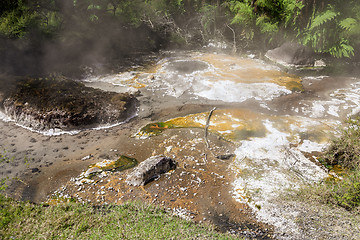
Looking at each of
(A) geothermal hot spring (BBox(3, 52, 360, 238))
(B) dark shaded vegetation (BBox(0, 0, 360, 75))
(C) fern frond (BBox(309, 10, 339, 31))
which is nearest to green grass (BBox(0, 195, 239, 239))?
(A) geothermal hot spring (BBox(3, 52, 360, 238))

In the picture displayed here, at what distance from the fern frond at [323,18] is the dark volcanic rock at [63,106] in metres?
9.98

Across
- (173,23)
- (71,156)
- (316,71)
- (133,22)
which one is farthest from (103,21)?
(316,71)

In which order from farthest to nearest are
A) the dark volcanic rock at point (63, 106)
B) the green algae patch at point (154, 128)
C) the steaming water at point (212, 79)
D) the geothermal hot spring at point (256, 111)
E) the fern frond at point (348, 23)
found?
the fern frond at point (348, 23)
the steaming water at point (212, 79)
the dark volcanic rock at point (63, 106)
the green algae patch at point (154, 128)
the geothermal hot spring at point (256, 111)

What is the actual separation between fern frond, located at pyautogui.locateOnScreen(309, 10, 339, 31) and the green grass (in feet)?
39.1

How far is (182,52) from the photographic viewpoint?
15742mm

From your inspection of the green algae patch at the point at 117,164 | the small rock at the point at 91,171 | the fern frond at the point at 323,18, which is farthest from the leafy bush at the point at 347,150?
the fern frond at the point at 323,18

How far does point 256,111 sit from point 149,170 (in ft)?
16.4

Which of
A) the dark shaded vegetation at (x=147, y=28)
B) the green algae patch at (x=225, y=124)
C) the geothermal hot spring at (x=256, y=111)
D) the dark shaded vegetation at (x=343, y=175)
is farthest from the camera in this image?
the dark shaded vegetation at (x=147, y=28)

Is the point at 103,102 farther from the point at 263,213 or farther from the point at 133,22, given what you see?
the point at 133,22

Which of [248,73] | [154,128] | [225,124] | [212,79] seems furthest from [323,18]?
[154,128]

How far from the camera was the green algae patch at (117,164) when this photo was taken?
5.82m

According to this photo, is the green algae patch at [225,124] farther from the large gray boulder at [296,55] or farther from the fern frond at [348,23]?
the fern frond at [348,23]

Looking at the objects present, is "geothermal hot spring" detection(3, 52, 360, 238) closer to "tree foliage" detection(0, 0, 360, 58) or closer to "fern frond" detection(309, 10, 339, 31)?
"tree foliage" detection(0, 0, 360, 58)

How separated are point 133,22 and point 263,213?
1492 cm
